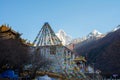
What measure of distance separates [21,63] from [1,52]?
5.37 meters

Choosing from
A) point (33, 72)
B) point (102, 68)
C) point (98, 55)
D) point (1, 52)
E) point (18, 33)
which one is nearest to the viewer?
point (1, 52)

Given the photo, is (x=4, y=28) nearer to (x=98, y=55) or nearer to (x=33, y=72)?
(x=33, y=72)

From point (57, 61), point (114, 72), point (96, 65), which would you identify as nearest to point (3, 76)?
→ point (57, 61)

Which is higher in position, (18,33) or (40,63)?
(18,33)

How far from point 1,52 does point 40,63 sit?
1027cm

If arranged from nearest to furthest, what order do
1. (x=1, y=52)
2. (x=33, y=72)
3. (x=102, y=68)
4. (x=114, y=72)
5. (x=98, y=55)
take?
(x=1, y=52), (x=33, y=72), (x=114, y=72), (x=102, y=68), (x=98, y=55)

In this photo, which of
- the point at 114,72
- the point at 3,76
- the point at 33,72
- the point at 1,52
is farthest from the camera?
the point at 114,72

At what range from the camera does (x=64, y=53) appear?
Result: 62438 millimetres

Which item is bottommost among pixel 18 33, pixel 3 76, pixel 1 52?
pixel 3 76

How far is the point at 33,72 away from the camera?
40.0 m

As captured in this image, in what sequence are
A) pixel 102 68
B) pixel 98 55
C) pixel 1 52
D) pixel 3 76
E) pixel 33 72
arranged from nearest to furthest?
pixel 1 52 < pixel 3 76 < pixel 33 72 < pixel 102 68 < pixel 98 55

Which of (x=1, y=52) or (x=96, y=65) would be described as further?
(x=96, y=65)

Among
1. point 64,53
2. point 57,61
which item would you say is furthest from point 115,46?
point 57,61

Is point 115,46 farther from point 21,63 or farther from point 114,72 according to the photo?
point 21,63
